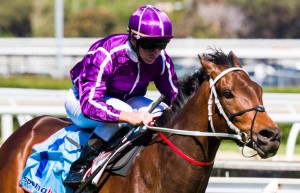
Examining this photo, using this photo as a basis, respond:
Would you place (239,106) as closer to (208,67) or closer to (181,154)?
(208,67)

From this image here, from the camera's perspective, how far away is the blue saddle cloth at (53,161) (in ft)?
16.0

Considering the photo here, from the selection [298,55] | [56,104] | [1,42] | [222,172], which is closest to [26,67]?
[1,42]

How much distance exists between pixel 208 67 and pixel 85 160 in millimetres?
1030

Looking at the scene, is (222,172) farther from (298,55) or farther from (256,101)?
(298,55)

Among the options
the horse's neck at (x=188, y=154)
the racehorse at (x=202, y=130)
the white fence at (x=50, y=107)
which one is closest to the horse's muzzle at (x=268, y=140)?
the racehorse at (x=202, y=130)

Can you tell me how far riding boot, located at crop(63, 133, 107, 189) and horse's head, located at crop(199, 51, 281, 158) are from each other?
0.86 meters

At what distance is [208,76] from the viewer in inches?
165

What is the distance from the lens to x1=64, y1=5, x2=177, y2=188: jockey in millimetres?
4406

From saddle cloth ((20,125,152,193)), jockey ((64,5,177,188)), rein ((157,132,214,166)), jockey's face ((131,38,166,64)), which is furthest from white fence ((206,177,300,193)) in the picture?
jockey's face ((131,38,166,64))

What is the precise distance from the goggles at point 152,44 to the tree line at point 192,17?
40.3 m

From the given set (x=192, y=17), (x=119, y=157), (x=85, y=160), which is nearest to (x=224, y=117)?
(x=119, y=157)

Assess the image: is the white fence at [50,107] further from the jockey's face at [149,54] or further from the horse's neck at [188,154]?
the horse's neck at [188,154]

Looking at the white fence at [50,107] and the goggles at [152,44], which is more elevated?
the goggles at [152,44]

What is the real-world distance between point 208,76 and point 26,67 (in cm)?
2467
